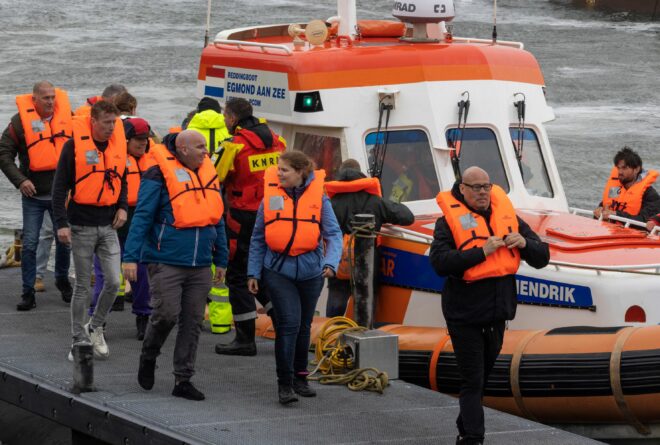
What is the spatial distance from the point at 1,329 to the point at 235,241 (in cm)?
168

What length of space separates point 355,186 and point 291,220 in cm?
191

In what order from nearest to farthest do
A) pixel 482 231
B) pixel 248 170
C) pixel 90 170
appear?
1. pixel 482 231
2. pixel 90 170
3. pixel 248 170

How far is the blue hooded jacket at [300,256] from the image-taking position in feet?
20.0

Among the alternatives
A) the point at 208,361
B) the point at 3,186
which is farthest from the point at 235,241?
the point at 3,186

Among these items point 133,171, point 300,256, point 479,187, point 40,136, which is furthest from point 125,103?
point 479,187

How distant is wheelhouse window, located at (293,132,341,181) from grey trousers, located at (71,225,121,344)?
2.21m

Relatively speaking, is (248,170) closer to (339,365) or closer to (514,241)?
(339,365)

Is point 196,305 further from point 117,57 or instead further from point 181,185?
point 117,57

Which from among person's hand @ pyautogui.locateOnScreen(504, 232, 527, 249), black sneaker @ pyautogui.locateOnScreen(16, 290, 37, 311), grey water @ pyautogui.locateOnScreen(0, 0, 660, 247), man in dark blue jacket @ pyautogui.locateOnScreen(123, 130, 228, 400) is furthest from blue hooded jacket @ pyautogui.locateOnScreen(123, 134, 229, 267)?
grey water @ pyautogui.locateOnScreen(0, 0, 660, 247)

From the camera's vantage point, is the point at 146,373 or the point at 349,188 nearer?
the point at 146,373

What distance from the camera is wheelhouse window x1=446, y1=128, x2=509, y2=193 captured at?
29.0 ft

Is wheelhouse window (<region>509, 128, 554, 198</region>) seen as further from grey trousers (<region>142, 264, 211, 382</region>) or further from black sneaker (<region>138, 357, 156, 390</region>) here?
black sneaker (<region>138, 357, 156, 390</region>)

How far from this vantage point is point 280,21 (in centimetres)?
3108

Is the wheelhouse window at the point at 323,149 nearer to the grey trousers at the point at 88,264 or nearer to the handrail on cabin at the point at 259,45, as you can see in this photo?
the handrail on cabin at the point at 259,45
